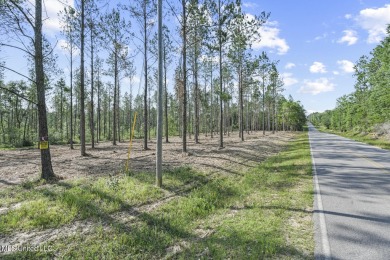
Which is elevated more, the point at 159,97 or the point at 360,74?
the point at 360,74

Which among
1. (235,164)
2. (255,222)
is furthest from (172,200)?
(235,164)

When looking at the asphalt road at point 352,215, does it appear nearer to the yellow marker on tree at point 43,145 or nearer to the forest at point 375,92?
the yellow marker on tree at point 43,145

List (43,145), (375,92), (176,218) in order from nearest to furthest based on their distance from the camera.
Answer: (176,218)
(43,145)
(375,92)

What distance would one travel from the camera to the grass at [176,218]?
434 cm

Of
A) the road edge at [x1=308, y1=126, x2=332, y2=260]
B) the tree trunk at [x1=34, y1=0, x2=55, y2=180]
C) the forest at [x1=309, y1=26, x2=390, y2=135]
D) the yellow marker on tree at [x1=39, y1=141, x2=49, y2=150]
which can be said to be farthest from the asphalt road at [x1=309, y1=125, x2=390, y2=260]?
the forest at [x1=309, y1=26, x2=390, y2=135]

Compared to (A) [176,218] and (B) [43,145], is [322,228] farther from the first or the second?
(B) [43,145]

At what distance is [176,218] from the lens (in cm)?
585

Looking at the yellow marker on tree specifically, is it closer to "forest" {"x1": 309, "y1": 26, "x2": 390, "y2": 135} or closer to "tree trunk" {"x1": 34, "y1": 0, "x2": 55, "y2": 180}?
"tree trunk" {"x1": 34, "y1": 0, "x2": 55, "y2": 180}

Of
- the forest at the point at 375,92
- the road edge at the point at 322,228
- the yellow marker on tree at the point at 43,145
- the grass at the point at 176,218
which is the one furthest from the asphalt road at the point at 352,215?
the forest at the point at 375,92

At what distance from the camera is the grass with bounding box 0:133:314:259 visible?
4340 mm

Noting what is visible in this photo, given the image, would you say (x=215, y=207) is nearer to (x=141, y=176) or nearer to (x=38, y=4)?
(x=141, y=176)

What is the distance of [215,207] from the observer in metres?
6.73

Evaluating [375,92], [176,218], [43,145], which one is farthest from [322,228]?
[375,92]

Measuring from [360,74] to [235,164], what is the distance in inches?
1819
